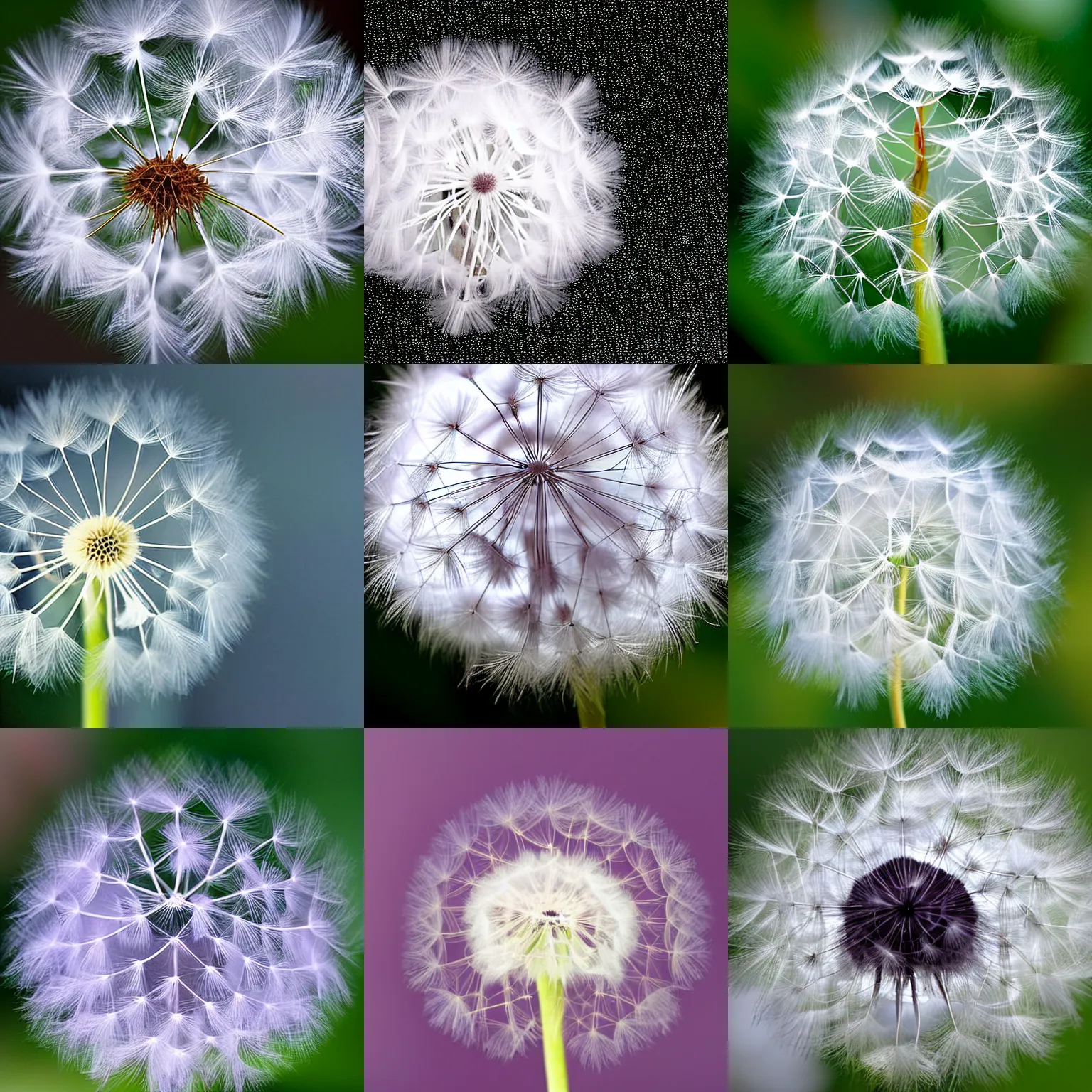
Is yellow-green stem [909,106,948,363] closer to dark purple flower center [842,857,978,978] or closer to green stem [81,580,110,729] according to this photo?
dark purple flower center [842,857,978,978]

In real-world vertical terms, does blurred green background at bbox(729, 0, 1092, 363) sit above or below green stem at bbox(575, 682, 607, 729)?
above

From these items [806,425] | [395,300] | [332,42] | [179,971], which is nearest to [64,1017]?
[179,971]

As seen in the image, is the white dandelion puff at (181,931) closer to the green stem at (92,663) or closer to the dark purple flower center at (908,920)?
the green stem at (92,663)

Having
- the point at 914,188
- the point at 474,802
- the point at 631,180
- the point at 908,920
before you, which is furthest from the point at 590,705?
the point at 914,188

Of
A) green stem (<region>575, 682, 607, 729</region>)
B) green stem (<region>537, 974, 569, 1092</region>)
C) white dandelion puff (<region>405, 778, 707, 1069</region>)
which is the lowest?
green stem (<region>537, 974, 569, 1092</region>)

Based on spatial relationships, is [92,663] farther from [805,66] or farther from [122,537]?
[805,66]

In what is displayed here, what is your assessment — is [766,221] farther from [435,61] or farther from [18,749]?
[18,749]

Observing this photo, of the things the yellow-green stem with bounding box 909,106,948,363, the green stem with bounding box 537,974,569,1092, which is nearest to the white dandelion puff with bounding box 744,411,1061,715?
the yellow-green stem with bounding box 909,106,948,363
